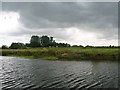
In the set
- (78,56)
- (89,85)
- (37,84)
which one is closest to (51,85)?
(37,84)

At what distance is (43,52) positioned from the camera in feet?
438

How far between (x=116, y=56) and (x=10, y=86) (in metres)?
90.7

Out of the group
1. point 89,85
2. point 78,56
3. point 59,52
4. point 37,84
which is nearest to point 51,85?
point 37,84

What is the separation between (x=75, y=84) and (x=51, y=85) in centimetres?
454

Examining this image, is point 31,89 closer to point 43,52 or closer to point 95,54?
point 95,54

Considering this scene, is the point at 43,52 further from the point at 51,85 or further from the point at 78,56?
the point at 51,85

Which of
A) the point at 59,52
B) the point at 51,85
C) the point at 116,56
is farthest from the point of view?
the point at 59,52

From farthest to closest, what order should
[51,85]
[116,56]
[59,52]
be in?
[59,52] → [116,56] → [51,85]

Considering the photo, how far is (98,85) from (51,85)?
869 cm

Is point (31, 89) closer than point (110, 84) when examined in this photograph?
Yes

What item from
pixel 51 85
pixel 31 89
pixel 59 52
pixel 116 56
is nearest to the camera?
pixel 31 89

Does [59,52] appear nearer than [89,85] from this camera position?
No

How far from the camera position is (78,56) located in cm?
12025

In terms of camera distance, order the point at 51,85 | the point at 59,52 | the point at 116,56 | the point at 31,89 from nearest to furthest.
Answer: the point at 31,89 < the point at 51,85 < the point at 116,56 < the point at 59,52
